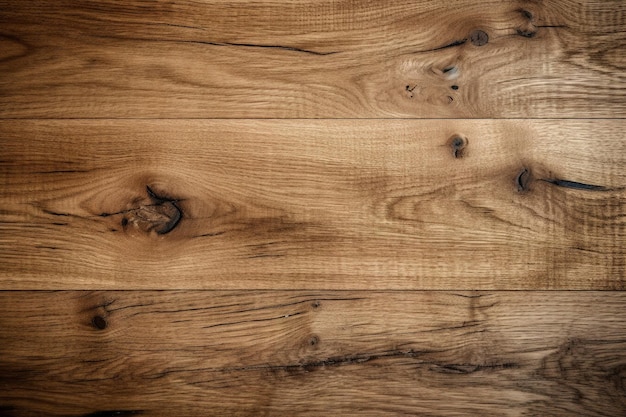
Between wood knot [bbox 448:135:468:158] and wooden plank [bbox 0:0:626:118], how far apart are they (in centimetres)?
4

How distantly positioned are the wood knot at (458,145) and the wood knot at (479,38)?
0.48 feet

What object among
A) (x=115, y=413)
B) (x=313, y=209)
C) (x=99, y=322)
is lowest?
(x=115, y=413)

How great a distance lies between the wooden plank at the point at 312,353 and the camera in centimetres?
79

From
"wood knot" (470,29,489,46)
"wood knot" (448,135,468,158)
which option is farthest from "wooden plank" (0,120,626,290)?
"wood knot" (470,29,489,46)

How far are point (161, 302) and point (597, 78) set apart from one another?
73 cm

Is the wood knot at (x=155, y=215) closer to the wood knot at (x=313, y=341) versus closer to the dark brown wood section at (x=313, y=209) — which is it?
the dark brown wood section at (x=313, y=209)

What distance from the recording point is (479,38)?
823 mm

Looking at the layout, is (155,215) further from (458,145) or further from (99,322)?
(458,145)

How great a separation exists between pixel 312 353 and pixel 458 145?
0.37m

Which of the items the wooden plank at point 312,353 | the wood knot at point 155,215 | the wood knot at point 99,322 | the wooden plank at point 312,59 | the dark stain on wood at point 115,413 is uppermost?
the wooden plank at point 312,59

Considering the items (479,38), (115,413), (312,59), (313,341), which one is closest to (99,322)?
(115,413)

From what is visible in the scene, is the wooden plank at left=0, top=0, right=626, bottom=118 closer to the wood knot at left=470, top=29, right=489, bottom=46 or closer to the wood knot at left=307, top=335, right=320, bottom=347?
the wood knot at left=470, top=29, right=489, bottom=46

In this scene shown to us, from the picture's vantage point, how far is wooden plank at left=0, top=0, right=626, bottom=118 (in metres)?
0.82

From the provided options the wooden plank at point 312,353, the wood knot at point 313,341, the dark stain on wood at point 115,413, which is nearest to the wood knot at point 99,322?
the wooden plank at point 312,353
